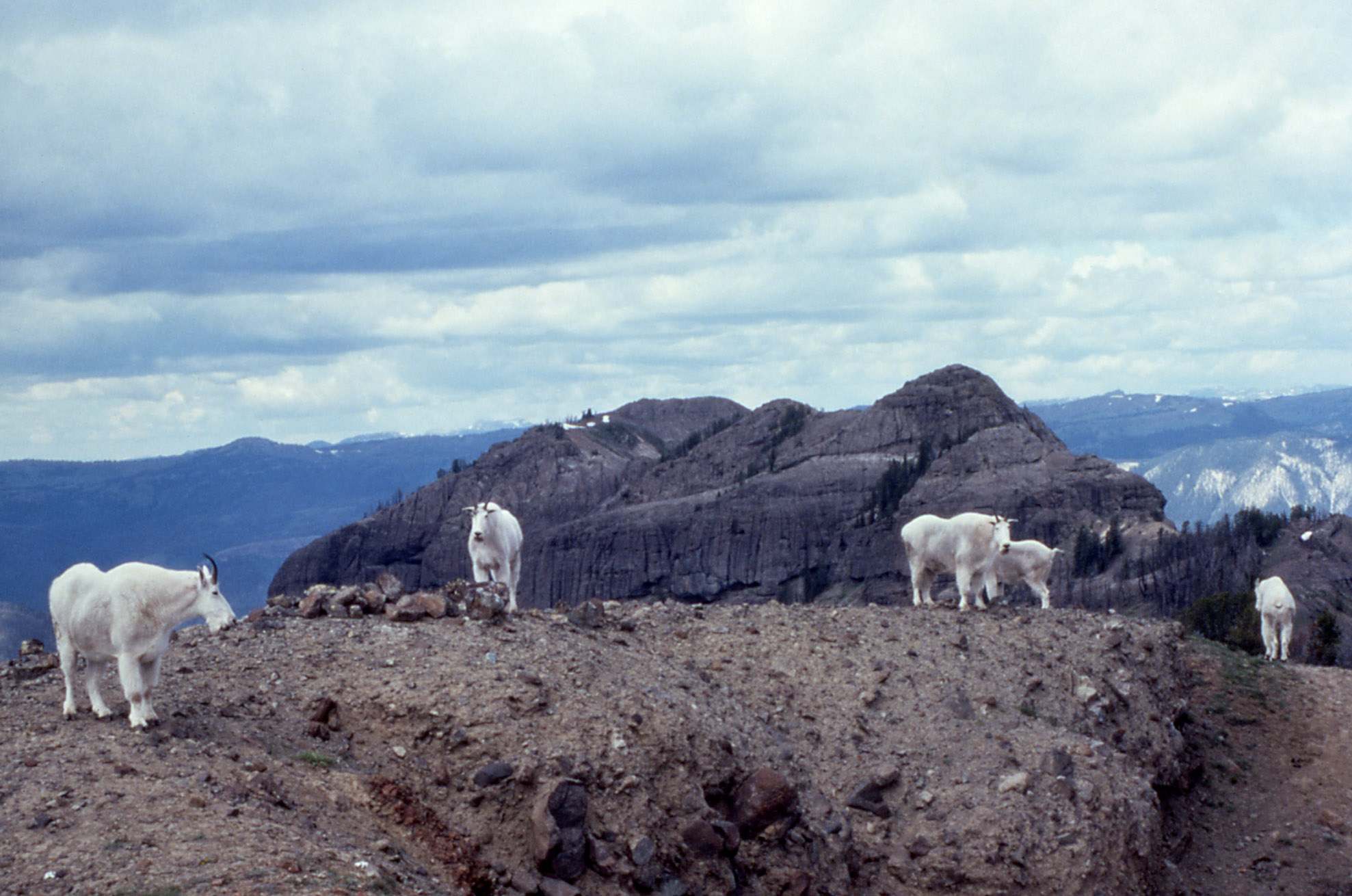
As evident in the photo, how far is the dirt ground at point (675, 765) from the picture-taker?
13070 mm

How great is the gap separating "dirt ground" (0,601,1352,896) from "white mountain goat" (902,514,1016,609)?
204 centimetres

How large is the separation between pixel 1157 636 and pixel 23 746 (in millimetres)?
24242

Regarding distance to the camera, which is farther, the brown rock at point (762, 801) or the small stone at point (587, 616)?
the small stone at point (587, 616)

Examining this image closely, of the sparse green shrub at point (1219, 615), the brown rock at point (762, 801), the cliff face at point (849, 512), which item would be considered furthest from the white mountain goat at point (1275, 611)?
the cliff face at point (849, 512)

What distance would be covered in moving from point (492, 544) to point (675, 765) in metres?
10.3

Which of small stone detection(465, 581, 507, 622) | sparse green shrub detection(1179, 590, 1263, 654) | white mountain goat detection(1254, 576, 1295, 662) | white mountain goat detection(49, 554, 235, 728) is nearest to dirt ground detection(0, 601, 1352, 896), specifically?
small stone detection(465, 581, 507, 622)

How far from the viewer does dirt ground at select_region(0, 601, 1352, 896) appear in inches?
515

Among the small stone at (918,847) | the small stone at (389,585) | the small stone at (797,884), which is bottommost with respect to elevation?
the small stone at (918,847)

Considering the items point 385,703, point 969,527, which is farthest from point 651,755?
point 969,527

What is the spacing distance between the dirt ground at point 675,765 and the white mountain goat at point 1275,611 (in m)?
6.88

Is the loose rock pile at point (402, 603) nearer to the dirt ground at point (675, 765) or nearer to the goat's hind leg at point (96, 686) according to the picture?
the dirt ground at point (675, 765)

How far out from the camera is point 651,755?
16.7 meters

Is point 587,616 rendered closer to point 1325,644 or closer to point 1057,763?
point 1057,763

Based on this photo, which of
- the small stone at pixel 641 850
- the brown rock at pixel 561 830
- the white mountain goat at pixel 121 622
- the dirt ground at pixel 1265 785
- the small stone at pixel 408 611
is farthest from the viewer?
the dirt ground at pixel 1265 785
